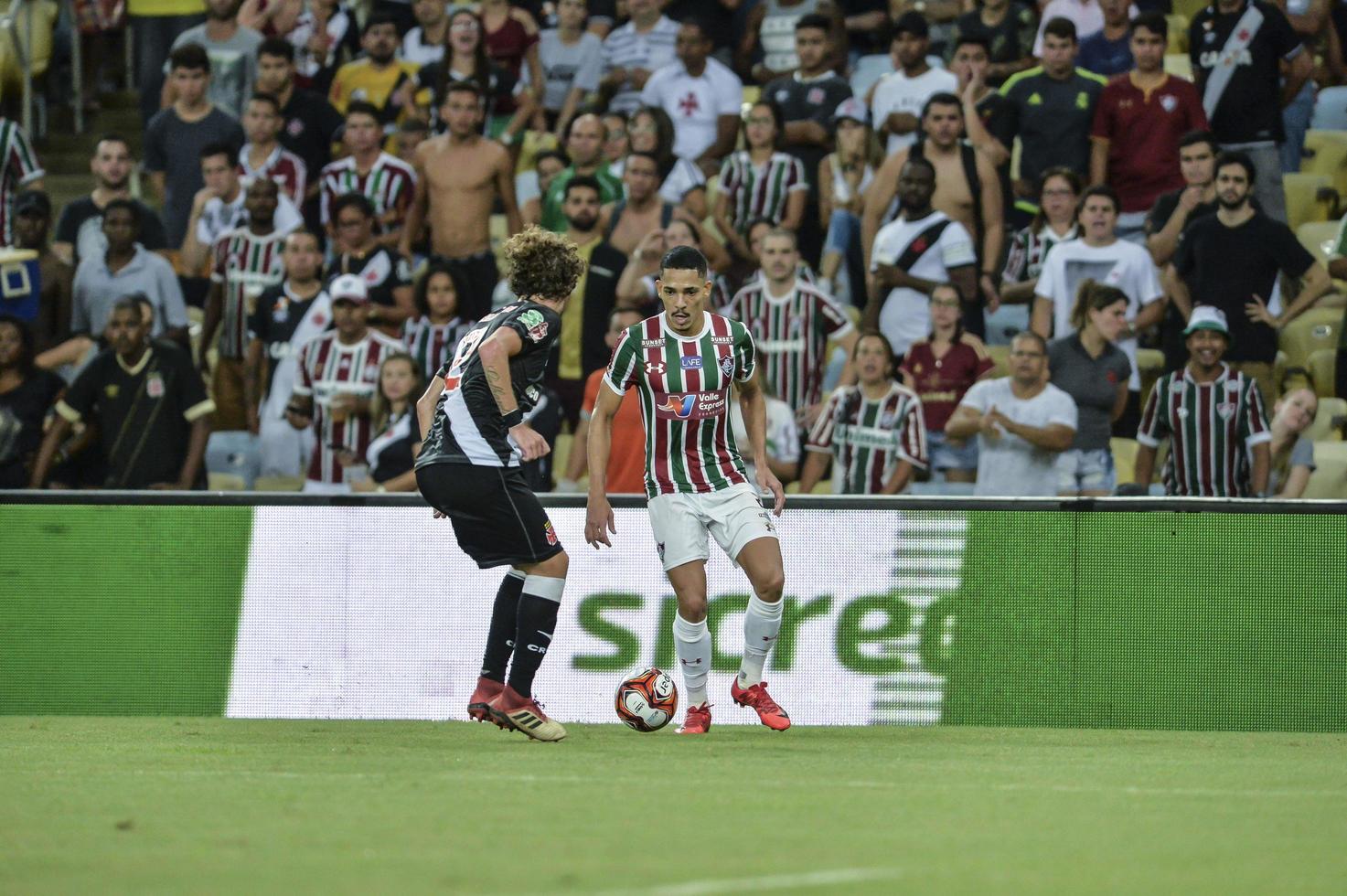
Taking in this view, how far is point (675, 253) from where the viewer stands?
9.22 metres

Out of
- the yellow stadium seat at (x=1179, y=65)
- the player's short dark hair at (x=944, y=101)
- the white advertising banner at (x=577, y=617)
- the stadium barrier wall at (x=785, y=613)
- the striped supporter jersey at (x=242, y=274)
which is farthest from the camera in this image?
the yellow stadium seat at (x=1179, y=65)

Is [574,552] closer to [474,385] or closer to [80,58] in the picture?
[474,385]

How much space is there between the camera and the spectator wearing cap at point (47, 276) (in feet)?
50.3

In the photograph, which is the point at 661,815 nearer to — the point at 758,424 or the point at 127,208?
the point at 758,424

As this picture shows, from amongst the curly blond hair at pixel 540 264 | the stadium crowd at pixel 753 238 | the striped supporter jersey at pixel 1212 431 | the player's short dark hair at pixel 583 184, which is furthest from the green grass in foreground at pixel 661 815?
the player's short dark hair at pixel 583 184

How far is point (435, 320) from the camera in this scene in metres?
14.0

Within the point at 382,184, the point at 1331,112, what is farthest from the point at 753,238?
the point at 1331,112

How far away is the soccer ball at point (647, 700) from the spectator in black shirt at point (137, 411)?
204 inches

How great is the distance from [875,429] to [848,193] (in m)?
3.03

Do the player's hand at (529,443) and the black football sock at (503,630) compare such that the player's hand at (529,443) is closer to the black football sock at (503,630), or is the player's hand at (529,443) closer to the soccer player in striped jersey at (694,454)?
the soccer player in striped jersey at (694,454)

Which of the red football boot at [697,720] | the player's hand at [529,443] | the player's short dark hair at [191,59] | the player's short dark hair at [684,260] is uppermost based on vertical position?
the player's short dark hair at [191,59]

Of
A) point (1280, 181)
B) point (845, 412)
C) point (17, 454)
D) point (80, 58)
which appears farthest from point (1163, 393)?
point (80, 58)

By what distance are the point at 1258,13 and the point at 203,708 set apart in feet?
30.6

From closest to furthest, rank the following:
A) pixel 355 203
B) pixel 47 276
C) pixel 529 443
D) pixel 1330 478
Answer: pixel 529 443 < pixel 1330 478 < pixel 355 203 < pixel 47 276
